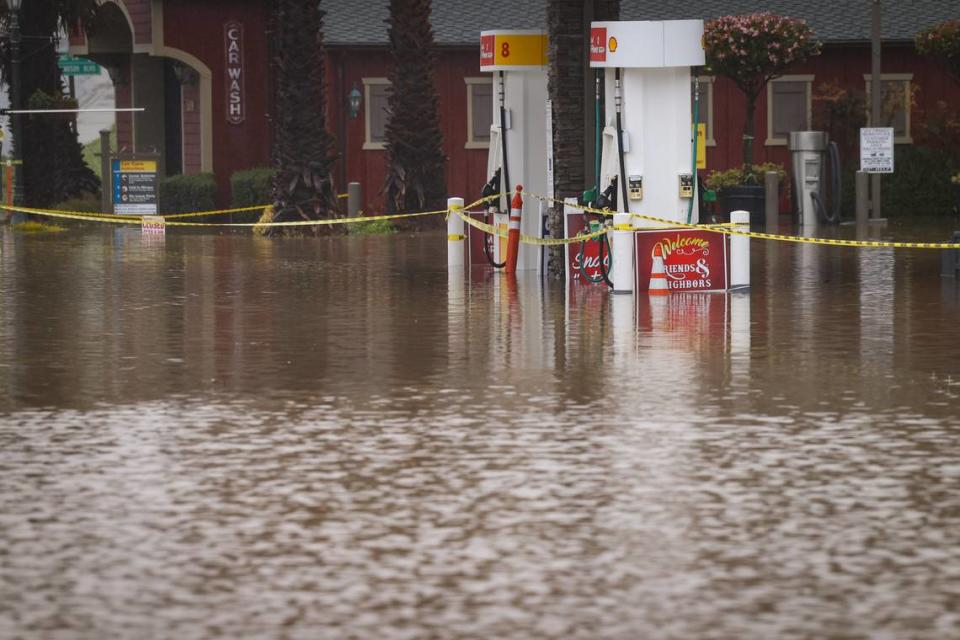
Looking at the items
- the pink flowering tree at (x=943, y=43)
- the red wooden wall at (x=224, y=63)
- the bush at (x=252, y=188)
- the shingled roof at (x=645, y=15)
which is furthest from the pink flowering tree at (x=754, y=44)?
the red wooden wall at (x=224, y=63)

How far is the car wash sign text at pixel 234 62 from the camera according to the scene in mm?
43375

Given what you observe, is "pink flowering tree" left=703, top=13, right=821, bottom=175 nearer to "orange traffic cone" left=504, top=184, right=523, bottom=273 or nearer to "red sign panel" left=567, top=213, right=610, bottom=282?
"orange traffic cone" left=504, top=184, right=523, bottom=273

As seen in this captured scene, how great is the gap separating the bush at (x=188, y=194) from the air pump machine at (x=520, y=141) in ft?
57.1

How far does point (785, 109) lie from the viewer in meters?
43.6

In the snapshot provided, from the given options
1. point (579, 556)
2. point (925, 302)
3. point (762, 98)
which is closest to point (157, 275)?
point (925, 302)

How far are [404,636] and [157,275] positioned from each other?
60.5ft

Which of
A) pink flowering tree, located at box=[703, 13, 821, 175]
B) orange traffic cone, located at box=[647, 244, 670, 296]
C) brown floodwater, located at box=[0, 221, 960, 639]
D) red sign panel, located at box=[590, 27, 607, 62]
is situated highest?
pink flowering tree, located at box=[703, 13, 821, 175]

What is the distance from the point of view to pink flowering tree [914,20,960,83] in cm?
3916

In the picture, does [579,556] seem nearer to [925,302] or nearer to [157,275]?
[925,302]

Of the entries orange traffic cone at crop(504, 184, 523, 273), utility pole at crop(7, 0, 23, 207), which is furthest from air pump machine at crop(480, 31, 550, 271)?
utility pole at crop(7, 0, 23, 207)

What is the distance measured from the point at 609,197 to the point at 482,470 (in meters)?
12.0

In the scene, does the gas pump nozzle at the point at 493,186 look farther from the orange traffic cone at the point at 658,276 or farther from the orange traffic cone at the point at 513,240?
the orange traffic cone at the point at 658,276

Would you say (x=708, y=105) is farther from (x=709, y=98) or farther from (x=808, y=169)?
(x=808, y=169)

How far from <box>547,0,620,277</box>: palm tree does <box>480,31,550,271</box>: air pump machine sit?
93 cm
